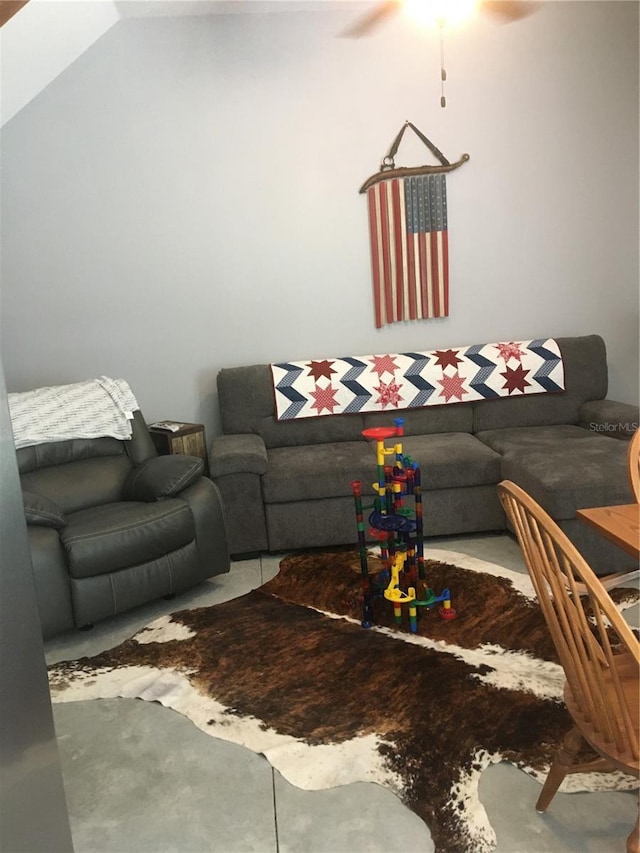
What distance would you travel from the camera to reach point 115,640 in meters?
2.79

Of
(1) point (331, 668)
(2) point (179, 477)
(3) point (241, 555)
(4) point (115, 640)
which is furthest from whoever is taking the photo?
(3) point (241, 555)

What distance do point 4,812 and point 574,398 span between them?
3.61 metres

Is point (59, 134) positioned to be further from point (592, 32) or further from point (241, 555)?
point (592, 32)

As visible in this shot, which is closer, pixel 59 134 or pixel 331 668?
pixel 331 668

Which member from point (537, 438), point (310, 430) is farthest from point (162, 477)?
point (537, 438)

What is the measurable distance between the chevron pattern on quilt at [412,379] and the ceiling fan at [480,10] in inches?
70.4

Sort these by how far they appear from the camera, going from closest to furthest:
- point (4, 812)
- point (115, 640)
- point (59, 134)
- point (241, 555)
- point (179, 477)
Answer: point (4, 812) → point (115, 640) → point (179, 477) → point (241, 555) → point (59, 134)

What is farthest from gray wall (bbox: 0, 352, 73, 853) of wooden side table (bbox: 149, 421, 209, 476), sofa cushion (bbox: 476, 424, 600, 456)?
sofa cushion (bbox: 476, 424, 600, 456)

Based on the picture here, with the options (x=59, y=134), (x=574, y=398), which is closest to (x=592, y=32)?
(x=574, y=398)

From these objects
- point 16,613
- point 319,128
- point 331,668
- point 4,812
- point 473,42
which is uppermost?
point 473,42

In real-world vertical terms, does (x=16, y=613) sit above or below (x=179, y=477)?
above

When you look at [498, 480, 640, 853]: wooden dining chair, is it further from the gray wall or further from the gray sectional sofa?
the gray sectional sofa

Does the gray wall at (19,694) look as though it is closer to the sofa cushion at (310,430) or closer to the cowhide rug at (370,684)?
the cowhide rug at (370,684)

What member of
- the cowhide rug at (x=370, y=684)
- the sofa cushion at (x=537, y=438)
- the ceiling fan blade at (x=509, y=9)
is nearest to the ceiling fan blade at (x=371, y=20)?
the ceiling fan blade at (x=509, y=9)
